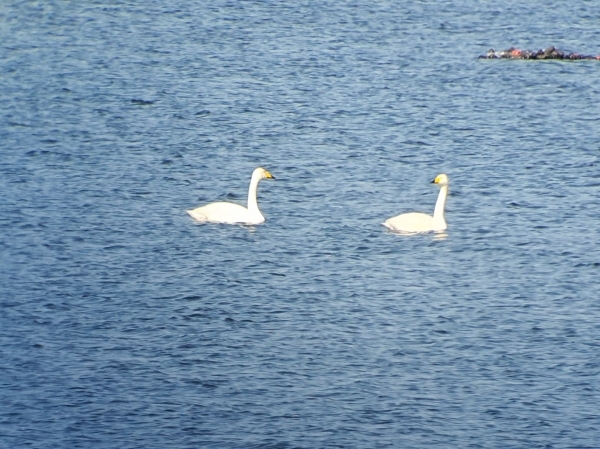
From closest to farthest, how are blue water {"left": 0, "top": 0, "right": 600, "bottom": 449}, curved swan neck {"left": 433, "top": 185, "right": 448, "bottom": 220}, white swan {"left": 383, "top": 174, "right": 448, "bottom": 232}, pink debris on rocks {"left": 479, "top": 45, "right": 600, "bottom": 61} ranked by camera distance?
1. blue water {"left": 0, "top": 0, "right": 600, "bottom": 449}
2. white swan {"left": 383, "top": 174, "right": 448, "bottom": 232}
3. curved swan neck {"left": 433, "top": 185, "right": 448, "bottom": 220}
4. pink debris on rocks {"left": 479, "top": 45, "right": 600, "bottom": 61}

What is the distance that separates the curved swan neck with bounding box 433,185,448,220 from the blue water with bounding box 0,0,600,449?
467 millimetres

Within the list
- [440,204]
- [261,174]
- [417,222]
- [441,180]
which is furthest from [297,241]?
[441,180]

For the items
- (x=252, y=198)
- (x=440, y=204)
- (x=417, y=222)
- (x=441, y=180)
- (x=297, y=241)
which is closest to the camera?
(x=297, y=241)

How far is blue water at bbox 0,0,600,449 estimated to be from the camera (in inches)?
672

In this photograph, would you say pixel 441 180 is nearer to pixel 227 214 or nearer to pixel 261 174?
pixel 261 174

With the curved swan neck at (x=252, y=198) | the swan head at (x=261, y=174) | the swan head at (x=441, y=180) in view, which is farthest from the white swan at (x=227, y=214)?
the swan head at (x=441, y=180)

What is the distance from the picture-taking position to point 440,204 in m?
25.1

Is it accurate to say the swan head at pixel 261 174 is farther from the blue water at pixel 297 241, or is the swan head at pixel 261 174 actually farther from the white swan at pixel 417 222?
the white swan at pixel 417 222

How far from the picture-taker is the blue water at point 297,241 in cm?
1708

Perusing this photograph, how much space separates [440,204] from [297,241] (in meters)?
2.89

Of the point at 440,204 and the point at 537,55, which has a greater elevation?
the point at 537,55

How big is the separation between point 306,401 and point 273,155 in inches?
499

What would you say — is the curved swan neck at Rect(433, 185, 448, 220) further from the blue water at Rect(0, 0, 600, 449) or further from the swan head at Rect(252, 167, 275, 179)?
the swan head at Rect(252, 167, 275, 179)

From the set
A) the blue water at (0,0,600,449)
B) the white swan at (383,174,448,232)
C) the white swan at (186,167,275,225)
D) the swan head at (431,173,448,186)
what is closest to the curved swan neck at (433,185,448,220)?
the white swan at (383,174,448,232)
